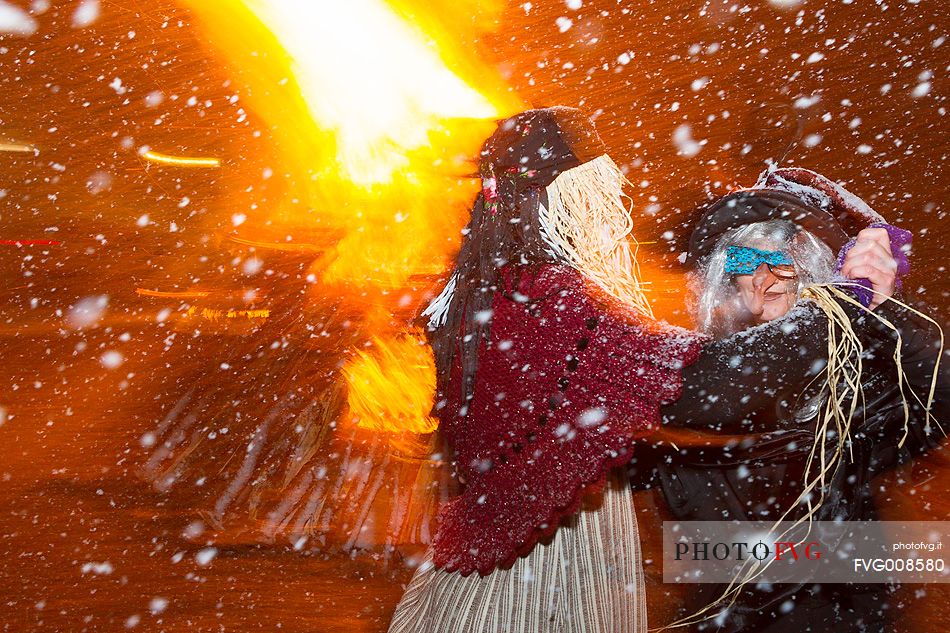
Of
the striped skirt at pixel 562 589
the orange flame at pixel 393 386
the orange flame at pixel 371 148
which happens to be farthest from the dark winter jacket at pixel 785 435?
the orange flame at pixel 393 386

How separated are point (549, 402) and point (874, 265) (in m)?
0.69

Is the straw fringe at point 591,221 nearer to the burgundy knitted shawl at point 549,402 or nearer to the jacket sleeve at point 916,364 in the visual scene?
the burgundy knitted shawl at point 549,402

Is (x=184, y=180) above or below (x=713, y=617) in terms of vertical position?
above

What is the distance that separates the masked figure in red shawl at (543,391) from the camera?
110 cm

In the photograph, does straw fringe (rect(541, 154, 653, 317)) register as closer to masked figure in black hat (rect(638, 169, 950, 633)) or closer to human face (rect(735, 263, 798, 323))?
masked figure in black hat (rect(638, 169, 950, 633))

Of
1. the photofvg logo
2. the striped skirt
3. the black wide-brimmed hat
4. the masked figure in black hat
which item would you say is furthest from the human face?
the striped skirt

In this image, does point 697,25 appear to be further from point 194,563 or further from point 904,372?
point 194,563

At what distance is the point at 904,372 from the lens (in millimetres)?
1150

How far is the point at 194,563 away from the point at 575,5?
285 cm

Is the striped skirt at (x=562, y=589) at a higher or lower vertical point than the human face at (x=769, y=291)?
lower

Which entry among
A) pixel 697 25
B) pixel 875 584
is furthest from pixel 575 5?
pixel 875 584

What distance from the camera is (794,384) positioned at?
3.63ft

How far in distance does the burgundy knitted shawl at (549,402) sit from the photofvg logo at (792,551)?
0.56 metres

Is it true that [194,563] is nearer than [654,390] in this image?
No
